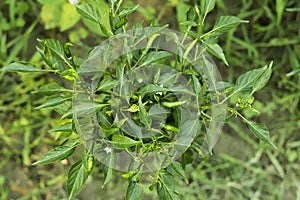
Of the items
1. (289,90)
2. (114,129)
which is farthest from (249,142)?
(114,129)

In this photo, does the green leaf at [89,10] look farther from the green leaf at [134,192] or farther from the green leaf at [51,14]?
the green leaf at [51,14]

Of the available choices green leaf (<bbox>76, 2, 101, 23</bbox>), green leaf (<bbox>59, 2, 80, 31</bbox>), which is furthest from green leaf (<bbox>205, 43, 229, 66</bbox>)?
green leaf (<bbox>59, 2, 80, 31</bbox>)

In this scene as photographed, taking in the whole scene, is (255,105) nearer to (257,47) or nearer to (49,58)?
(257,47)

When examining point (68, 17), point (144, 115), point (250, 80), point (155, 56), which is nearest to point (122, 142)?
point (144, 115)

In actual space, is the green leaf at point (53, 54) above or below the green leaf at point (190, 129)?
above

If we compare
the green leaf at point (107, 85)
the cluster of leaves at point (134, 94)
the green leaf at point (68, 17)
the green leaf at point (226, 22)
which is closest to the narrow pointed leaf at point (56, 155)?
the cluster of leaves at point (134, 94)

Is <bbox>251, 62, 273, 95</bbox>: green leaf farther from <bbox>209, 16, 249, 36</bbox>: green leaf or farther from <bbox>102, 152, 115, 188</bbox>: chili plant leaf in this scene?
<bbox>102, 152, 115, 188</bbox>: chili plant leaf
